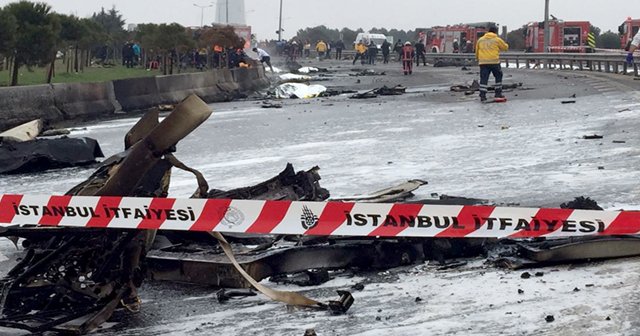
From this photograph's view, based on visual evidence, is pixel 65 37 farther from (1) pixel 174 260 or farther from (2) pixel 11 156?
(1) pixel 174 260

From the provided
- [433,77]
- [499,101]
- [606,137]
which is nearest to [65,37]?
[433,77]

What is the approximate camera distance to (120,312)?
670 cm

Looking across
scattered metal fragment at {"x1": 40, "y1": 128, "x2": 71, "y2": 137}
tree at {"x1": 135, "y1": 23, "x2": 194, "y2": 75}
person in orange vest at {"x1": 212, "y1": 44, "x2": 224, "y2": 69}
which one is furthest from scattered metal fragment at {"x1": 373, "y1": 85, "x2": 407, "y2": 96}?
person in orange vest at {"x1": 212, "y1": 44, "x2": 224, "y2": 69}

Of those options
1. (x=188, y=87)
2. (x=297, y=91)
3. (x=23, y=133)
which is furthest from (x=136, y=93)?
(x=23, y=133)

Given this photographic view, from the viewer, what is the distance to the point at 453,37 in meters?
77.6

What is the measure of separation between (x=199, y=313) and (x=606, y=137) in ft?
30.7

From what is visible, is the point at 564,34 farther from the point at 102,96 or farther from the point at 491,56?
the point at 102,96

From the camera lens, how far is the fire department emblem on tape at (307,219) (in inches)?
271

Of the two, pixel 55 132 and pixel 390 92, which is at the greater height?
pixel 390 92

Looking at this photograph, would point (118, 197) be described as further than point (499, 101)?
No

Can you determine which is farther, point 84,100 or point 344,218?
→ point 84,100

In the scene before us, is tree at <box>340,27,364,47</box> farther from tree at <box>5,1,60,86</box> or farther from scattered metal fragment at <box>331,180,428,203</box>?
scattered metal fragment at <box>331,180,428,203</box>

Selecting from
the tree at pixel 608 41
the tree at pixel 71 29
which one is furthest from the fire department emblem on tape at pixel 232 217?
the tree at pixel 608 41

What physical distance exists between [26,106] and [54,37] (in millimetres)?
7365
